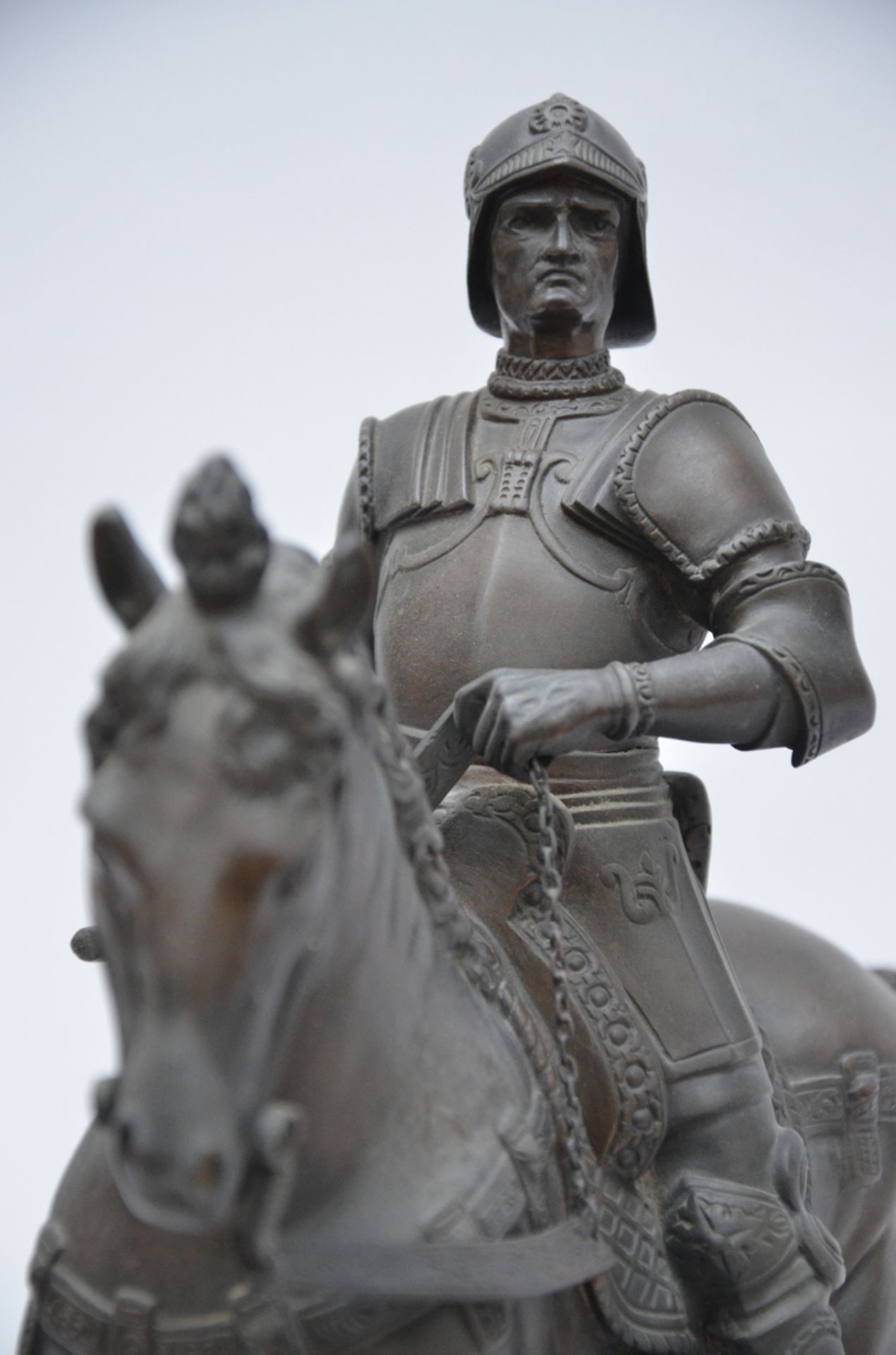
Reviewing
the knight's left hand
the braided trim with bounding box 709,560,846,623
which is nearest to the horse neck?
the knight's left hand

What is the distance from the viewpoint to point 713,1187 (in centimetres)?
225

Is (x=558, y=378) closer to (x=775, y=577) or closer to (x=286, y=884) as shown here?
(x=775, y=577)

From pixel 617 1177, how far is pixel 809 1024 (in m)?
0.69

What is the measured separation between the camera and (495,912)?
2.21 m

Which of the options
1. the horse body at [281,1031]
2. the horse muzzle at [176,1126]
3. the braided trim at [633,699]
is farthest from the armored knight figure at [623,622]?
the horse muzzle at [176,1126]

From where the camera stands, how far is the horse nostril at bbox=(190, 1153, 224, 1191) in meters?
1.28

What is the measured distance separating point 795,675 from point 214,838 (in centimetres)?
122

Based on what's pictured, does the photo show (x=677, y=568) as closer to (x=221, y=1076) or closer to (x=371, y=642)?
(x=371, y=642)

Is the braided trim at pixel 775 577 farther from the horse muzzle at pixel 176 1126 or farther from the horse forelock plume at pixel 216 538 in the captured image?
the horse muzzle at pixel 176 1126

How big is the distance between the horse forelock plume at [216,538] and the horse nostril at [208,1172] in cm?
45

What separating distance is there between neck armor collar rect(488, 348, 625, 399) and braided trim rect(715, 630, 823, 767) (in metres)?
0.57

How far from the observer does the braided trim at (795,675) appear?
231 cm

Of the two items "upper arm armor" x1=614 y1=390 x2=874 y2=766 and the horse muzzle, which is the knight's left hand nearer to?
"upper arm armor" x1=614 y1=390 x2=874 y2=766

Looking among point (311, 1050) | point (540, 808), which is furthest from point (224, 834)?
point (540, 808)
